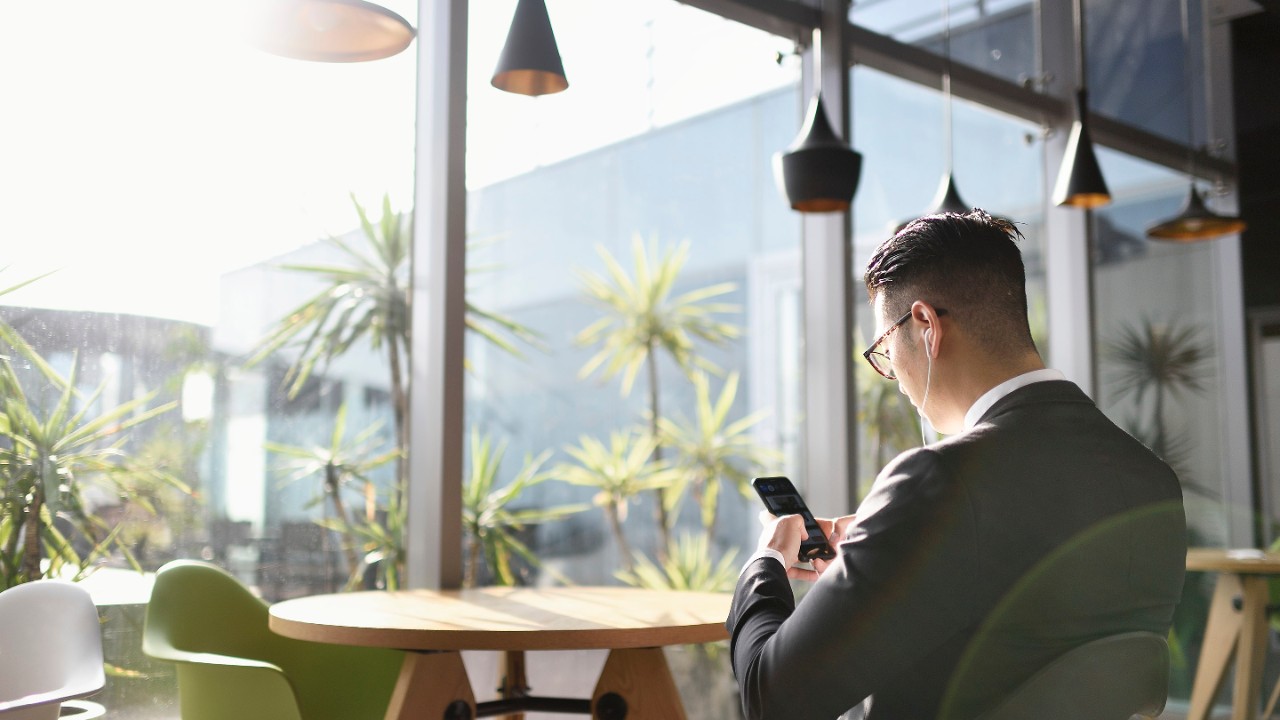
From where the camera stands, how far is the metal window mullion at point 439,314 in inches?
130

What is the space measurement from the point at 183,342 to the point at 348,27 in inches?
40.9

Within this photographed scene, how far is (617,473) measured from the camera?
14.3ft

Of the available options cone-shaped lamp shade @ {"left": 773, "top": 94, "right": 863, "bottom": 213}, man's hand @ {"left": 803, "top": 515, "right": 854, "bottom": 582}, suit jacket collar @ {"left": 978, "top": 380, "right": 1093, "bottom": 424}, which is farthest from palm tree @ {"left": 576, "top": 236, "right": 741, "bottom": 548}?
suit jacket collar @ {"left": 978, "top": 380, "right": 1093, "bottom": 424}

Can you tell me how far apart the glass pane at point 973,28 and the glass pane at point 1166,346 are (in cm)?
72

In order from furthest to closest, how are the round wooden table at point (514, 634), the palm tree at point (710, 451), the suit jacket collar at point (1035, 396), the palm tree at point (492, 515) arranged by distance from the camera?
1. the palm tree at point (710, 451)
2. the palm tree at point (492, 515)
3. the round wooden table at point (514, 634)
4. the suit jacket collar at point (1035, 396)

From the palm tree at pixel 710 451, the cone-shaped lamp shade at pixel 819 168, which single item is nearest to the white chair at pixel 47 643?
the cone-shaped lamp shade at pixel 819 168

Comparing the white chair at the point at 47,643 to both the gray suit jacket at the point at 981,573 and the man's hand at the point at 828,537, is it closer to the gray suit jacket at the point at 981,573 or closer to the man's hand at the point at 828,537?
the man's hand at the point at 828,537

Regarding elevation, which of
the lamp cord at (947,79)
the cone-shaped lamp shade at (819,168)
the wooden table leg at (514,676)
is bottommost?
the wooden table leg at (514,676)

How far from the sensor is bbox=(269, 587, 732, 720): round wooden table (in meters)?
2.12

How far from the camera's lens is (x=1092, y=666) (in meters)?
1.20

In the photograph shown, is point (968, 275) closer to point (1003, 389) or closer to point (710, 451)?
point (1003, 389)

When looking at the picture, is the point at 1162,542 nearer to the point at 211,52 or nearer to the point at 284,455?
the point at 284,455

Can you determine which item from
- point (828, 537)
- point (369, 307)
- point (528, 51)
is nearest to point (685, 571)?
point (369, 307)

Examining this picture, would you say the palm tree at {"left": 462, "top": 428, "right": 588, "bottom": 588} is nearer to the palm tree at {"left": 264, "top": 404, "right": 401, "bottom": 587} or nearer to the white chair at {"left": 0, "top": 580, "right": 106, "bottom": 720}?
the palm tree at {"left": 264, "top": 404, "right": 401, "bottom": 587}
